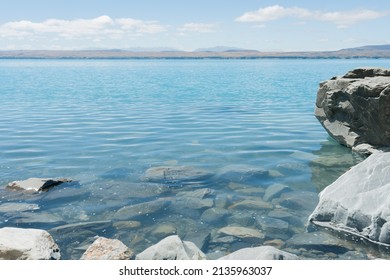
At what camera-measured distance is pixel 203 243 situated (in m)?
8.38

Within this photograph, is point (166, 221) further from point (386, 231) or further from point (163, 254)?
point (386, 231)

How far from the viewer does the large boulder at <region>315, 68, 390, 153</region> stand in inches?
496

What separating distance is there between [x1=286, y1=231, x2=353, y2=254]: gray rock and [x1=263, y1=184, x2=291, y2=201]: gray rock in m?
2.24

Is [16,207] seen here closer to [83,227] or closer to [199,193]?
[83,227]

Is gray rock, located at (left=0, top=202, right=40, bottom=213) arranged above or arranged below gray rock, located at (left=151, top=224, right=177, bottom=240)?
above

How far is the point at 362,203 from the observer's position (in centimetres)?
851

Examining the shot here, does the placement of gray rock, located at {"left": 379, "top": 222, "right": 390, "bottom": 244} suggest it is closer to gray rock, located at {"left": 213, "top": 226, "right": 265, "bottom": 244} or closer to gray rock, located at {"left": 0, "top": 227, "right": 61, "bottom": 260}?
gray rock, located at {"left": 213, "top": 226, "right": 265, "bottom": 244}

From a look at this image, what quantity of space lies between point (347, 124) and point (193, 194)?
7.23 meters

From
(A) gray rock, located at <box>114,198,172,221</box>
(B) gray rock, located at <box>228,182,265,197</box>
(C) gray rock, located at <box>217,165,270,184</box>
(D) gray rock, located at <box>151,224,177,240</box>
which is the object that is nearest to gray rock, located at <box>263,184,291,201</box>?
(B) gray rock, located at <box>228,182,265,197</box>

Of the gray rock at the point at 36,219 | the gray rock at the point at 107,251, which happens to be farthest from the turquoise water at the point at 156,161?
the gray rock at the point at 107,251

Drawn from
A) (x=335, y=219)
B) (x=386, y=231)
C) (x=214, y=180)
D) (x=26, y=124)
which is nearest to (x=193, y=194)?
(x=214, y=180)

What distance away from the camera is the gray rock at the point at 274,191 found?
10.8 metres

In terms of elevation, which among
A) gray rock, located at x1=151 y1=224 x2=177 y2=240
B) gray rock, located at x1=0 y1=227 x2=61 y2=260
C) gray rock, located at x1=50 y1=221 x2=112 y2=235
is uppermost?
gray rock, located at x1=0 y1=227 x2=61 y2=260

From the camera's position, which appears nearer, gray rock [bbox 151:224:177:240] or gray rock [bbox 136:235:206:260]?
gray rock [bbox 136:235:206:260]
